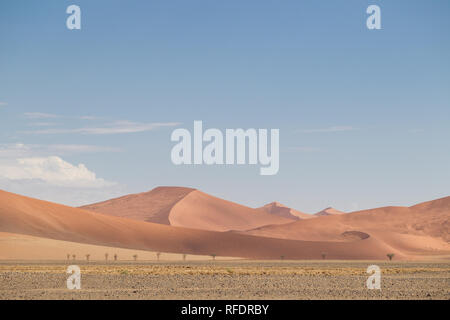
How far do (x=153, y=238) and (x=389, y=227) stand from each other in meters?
61.1

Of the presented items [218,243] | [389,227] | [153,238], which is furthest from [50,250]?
[389,227]

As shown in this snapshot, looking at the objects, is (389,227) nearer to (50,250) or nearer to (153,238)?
(153,238)

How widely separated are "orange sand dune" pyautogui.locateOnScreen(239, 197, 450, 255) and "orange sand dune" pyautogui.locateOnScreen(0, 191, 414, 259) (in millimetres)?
12058

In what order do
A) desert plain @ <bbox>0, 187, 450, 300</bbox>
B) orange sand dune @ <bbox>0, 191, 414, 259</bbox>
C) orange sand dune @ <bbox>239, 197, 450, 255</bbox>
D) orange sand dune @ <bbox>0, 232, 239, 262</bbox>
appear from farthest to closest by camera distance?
orange sand dune @ <bbox>239, 197, 450, 255</bbox>
orange sand dune @ <bbox>0, 191, 414, 259</bbox>
orange sand dune @ <bbox>0, 232, 239, 262</bbox>
desert plain @ <bbox>0, 187, 450, 300</bbox>

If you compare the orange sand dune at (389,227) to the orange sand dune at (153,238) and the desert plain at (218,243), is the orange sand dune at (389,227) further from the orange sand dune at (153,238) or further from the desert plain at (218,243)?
the orange sand dune at (153,238)

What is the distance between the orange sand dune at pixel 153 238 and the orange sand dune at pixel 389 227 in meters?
12.1

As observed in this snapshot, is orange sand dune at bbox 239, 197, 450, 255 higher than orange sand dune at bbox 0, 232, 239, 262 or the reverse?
higher

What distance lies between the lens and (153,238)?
4668 inches

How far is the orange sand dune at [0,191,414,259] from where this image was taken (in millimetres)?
106625

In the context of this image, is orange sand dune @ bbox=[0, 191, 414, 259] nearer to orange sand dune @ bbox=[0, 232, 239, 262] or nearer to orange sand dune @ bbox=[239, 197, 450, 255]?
orange sand dune @ bbox=[0, 232, 239, 262]

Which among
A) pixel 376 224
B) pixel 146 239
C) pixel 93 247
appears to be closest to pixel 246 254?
pixel 146 239

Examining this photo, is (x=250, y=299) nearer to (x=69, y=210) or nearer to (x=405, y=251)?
(x=69, y=210)

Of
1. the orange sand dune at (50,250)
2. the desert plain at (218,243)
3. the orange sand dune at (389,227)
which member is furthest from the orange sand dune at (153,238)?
the orange sand dune at (389,227)

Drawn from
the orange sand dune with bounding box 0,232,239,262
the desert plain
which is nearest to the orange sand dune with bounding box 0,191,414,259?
the desert plain
